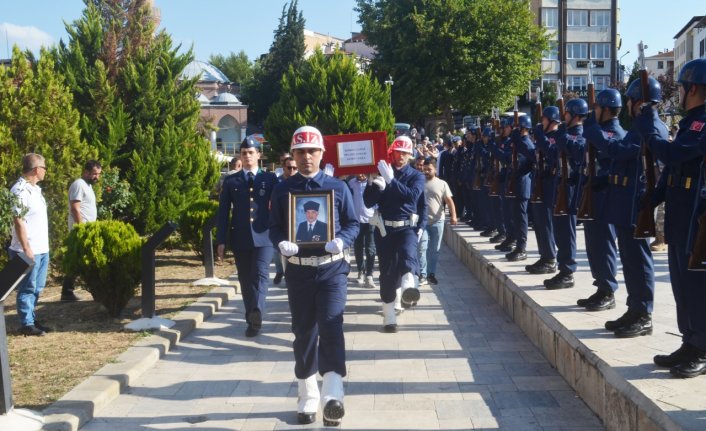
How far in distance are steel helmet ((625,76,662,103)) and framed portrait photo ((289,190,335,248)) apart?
8.12 feet

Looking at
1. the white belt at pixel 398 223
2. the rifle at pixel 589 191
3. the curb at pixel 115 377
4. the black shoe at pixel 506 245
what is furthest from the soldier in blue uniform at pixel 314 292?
the black shoe at pixel 506 245

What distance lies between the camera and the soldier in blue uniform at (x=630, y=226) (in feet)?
22.6

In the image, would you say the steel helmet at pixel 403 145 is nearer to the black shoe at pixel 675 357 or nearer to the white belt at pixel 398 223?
the white belt at pixel 398 223

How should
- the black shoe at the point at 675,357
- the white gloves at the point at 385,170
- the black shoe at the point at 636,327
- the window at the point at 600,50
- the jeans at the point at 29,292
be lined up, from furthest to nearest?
the window at the point at 600,50, the white gloves at the point at 385,170, the jeans at the point at 29,292, the black shoe at the point at 636,327, the black shoe at the point at 675,357

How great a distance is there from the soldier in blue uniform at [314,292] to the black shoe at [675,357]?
2.21 m

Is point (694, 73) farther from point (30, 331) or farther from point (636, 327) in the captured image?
point (30, 331)

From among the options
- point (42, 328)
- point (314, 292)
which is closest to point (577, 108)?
point (314, 292)

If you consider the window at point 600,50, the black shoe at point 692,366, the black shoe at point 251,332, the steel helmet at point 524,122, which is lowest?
the black shoe at point 251,332

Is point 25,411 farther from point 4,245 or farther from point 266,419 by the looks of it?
point 4,245

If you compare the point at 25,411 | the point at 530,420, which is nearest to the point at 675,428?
the point at 530,420

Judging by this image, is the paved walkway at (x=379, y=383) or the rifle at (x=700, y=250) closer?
the rifle at (x=700, y=250)

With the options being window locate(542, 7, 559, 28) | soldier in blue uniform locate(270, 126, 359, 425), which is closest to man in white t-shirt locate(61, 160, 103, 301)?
soldier in blue uniform locate(270, 126, 359, 425)

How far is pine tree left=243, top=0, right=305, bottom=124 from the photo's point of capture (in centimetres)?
8131

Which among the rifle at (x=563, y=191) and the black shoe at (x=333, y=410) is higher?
the rifle at (x=563, y=191)
